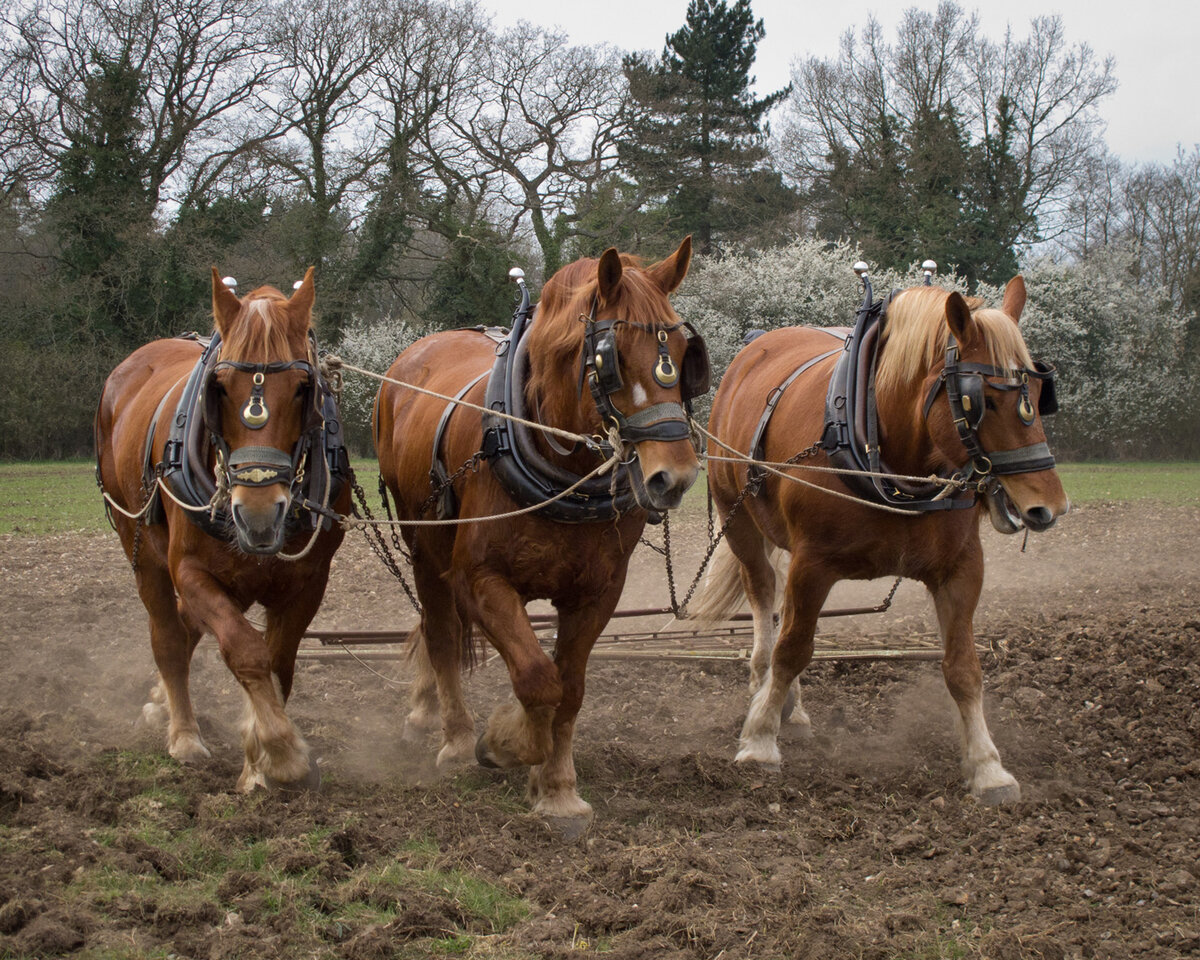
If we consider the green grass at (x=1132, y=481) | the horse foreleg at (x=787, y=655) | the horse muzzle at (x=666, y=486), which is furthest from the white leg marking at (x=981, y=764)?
the green grass at (x=1132, y=481)

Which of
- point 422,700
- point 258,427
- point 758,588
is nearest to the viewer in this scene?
point 258,427

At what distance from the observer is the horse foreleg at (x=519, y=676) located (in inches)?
138

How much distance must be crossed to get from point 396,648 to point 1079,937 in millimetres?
3816

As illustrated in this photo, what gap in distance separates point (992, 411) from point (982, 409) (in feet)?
0.14

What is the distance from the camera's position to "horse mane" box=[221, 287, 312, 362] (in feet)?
11.6

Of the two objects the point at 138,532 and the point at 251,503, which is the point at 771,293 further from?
the point at 251,503

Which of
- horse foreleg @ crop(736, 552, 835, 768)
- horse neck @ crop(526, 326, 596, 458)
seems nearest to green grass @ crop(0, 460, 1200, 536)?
horse foreleg @ crop(736, 552, 835, 768)

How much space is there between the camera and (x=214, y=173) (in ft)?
75.5

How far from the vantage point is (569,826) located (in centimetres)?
358

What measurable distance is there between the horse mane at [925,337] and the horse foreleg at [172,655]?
295cm

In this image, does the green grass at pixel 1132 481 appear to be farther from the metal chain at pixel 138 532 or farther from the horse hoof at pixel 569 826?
the metal chain at pixel 138 532

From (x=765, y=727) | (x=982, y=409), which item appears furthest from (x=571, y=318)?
(x=765, y=727)

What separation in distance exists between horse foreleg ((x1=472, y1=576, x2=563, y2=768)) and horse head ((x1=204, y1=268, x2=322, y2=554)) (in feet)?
2.33

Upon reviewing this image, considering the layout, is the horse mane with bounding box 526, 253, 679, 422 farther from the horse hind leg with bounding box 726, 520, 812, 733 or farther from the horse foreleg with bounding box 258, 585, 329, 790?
the horse hind leg with bounding box 726, 520, 812, 733
